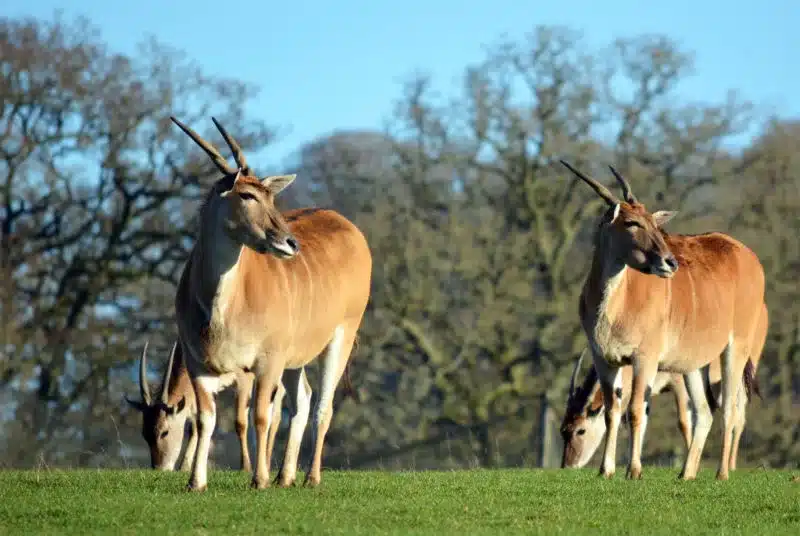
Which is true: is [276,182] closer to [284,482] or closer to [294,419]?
[294,419]

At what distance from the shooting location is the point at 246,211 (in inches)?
464

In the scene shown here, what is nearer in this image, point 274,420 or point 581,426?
point 274,420

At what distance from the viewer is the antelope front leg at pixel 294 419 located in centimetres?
1262

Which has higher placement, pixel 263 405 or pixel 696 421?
pixel 263 405

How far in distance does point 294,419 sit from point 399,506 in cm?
233

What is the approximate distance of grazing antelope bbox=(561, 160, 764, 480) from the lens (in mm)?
14133

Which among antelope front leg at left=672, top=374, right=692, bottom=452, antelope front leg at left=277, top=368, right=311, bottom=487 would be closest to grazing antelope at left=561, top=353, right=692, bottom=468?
antelope front leg at left=672, top=374, right=692, bottom=452

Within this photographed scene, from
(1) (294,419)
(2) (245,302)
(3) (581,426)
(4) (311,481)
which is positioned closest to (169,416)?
(3) (581,426)

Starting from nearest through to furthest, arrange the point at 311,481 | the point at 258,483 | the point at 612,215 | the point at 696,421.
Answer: the point at 258,483 → the point at 311,481 → the point at 612,215 → the point at 696,421

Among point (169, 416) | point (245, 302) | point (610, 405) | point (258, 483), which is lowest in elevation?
point (169, 416)

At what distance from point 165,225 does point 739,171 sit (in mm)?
15602

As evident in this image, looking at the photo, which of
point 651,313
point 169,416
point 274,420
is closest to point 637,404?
point 651,313

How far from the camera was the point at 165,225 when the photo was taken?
3784cm

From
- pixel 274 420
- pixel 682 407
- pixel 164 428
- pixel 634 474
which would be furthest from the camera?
pixel 164 428
